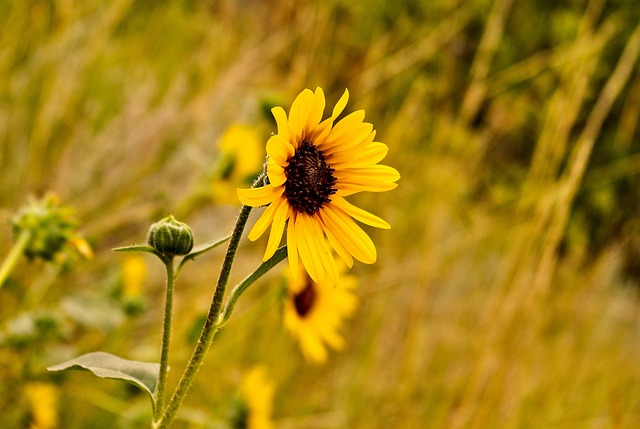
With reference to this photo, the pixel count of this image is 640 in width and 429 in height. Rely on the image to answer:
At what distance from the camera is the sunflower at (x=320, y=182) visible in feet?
1.26

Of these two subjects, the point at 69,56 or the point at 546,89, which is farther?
the point at 546,89

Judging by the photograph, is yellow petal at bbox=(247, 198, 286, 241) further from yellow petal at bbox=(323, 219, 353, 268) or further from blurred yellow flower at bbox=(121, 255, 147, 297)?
blurred yellow flower at bbox=(121, 255, 147, 297)

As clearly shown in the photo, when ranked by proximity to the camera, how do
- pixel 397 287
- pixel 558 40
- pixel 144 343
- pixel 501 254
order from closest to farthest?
pixel 144 343 → pixel 397 287 → pixel 501 254 → pixel 558 40

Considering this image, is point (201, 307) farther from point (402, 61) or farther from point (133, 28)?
point (133, 28)

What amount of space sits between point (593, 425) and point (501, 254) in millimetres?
585

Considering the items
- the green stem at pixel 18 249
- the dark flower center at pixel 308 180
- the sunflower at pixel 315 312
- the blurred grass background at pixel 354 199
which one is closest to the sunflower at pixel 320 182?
the dark flower center at pixel 308 180

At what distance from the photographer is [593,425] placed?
55.3 inches

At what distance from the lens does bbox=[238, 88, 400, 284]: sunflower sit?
0.38 m

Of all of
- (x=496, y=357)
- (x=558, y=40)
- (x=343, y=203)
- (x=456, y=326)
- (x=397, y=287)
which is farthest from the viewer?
(x=558, y=40)

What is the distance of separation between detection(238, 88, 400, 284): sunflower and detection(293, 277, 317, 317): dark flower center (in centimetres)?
57

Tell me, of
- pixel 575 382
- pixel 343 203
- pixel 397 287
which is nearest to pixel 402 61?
pixel 397 287

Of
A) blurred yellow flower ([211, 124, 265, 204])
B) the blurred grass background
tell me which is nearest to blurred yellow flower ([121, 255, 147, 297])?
the blurred grass background

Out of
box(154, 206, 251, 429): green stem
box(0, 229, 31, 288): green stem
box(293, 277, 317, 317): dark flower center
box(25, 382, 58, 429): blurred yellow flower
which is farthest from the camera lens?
box(293, 277, 317, 317): dark flower center

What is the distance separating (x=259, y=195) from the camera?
365 millimetres
